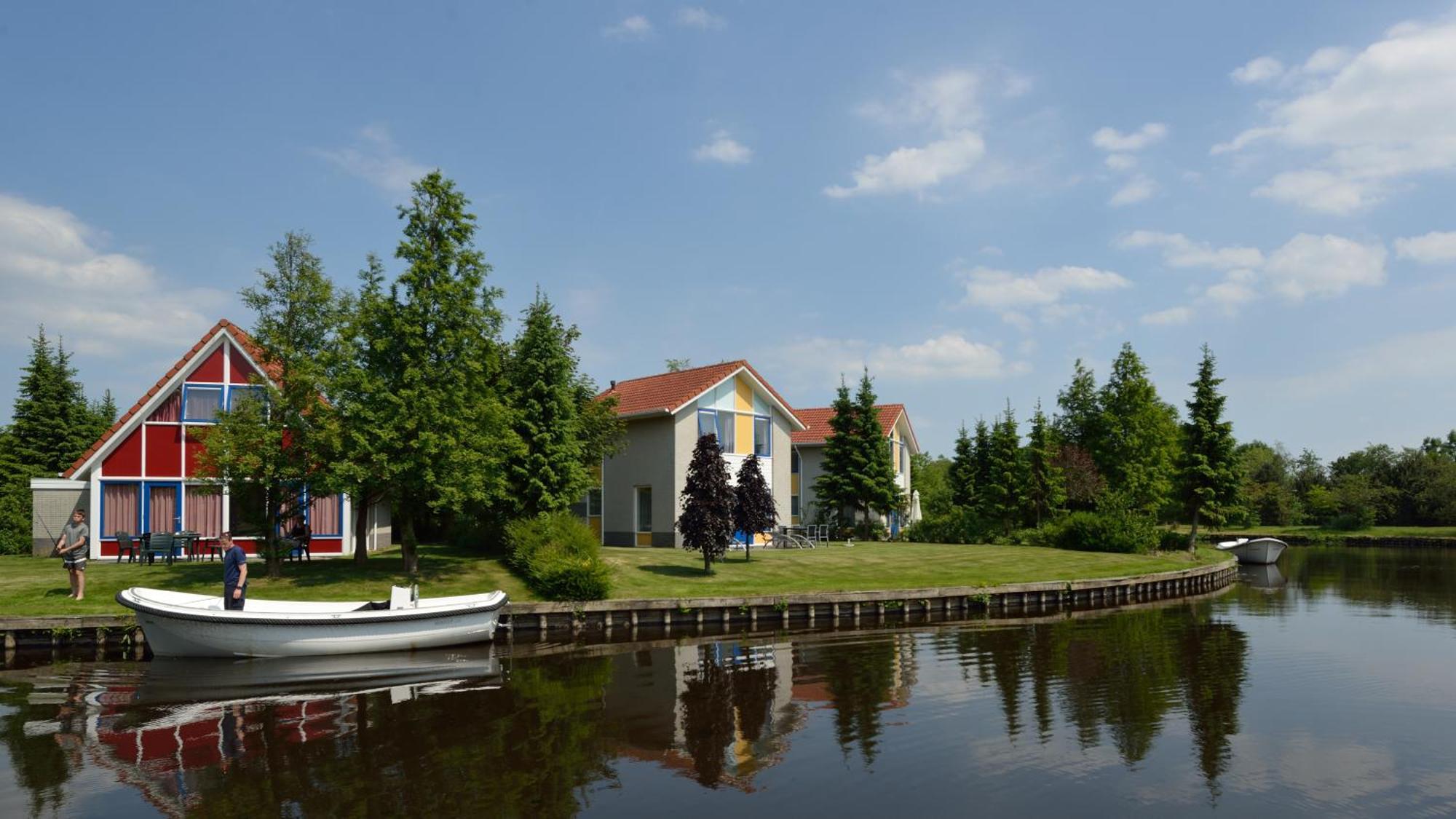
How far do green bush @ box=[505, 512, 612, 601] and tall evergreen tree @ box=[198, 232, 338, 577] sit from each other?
5259 mm

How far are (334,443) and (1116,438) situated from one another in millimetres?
46803

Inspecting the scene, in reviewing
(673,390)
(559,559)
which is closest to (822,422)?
(673,390)

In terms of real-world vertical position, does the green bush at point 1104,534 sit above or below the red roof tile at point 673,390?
below

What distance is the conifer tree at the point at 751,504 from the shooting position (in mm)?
29344

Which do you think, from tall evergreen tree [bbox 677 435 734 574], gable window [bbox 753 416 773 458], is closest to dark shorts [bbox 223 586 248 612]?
tall evergreen tree [bbox 677 435 734 574]

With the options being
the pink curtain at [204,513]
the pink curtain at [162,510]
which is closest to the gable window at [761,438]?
the pink curtain at [204,513]

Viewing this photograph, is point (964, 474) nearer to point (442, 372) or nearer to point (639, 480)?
point (639, 480)

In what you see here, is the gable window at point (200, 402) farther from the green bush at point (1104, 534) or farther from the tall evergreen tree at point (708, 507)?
the green bush at point (1104, 534)

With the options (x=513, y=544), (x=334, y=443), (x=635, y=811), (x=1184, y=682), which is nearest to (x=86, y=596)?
(x=334, y=443)

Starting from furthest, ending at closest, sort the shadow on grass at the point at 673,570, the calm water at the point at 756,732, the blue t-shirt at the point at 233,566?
the shadow on grass at the point at 673,570 → the blue t-shirt at the point at 233,566 → the calm water at the point at 756,732

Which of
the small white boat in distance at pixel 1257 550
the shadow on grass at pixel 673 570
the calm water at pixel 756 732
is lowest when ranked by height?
the small white boat in distance at pixel 1257 550

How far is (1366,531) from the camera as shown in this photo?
251 feet

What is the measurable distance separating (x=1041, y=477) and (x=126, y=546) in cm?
3868

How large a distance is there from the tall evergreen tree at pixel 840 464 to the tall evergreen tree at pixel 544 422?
59.5 feet
